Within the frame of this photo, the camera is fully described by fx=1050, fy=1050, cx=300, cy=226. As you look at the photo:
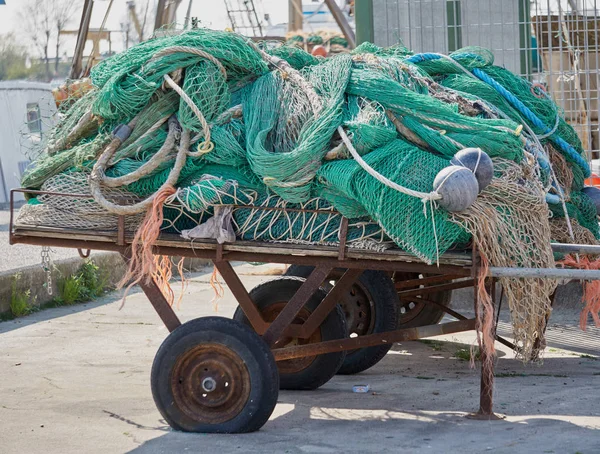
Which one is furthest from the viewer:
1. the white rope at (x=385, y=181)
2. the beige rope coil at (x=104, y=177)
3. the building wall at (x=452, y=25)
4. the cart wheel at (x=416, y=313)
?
the building wall at (x=452, y=25)

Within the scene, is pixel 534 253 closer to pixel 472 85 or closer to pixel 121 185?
pixel 472 85

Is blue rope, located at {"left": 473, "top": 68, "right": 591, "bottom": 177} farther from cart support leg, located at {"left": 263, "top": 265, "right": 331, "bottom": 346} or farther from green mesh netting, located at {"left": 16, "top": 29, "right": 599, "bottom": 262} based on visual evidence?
cart support leg, located at {"left": 263, "top": 265, "right": 331, "bottom": 346}

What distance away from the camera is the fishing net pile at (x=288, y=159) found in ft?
17.5

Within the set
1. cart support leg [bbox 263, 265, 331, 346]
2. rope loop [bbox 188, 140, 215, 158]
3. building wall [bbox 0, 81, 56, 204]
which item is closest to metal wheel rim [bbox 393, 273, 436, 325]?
cart support leg [bbox 263, 265, 331, 346]

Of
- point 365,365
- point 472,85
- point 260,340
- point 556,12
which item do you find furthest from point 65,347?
point 556,12

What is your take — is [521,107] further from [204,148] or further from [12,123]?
[12,123]

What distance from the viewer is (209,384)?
5.52m

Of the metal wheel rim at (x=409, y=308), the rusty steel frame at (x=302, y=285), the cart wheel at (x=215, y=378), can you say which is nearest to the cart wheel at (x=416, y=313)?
the metal wheel rim at (x=409, y=308)

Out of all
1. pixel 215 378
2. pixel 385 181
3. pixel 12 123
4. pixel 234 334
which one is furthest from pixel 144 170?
pixel 12 123

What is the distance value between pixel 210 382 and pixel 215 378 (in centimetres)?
3

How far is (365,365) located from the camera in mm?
7203

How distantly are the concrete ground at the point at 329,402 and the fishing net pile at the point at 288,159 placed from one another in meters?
0.50

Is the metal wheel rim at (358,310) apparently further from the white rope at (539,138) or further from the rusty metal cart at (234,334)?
the white rope at (539,138)

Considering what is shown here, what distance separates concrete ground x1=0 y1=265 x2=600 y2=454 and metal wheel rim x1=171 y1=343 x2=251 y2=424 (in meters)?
0.15
